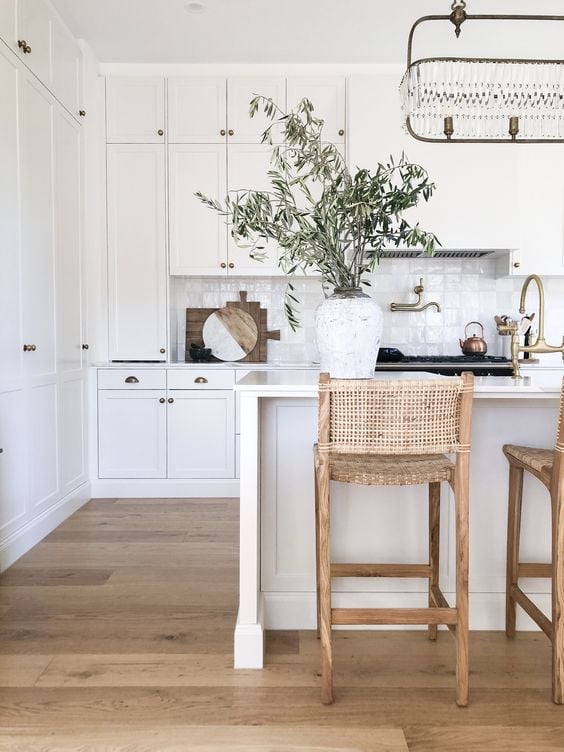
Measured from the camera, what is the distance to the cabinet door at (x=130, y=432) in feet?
12.6

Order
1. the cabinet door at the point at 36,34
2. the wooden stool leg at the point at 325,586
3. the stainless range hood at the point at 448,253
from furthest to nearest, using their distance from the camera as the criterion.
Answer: the stainless range hood at the point at 448,253
the cabinet door at the point at 36,34
the wooden stool leg at the point at 325,586

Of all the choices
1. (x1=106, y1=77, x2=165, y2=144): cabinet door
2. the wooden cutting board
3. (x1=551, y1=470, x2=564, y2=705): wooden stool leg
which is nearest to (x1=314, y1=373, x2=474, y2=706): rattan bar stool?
(x1=551, y1=470, x2=564, y2=705): wooden stool leg

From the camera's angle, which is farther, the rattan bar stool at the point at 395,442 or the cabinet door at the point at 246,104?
the cabinet door at the point at 246,104

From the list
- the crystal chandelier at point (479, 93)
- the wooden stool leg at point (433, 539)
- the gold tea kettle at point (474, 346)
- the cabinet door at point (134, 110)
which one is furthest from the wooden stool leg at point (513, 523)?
the cabinet door at point (134, 110)

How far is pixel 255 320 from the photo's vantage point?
430cm

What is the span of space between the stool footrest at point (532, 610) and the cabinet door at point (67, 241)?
2.54 meters

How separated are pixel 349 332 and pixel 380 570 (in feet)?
2.61

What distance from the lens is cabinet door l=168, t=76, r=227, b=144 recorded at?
12.8 ft

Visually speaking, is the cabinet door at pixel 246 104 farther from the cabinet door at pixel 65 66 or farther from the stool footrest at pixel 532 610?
the stool footrest at pixel 532 610

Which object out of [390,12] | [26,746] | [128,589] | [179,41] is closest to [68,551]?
[128,589]

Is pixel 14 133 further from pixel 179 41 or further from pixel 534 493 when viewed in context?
pixel 534 493

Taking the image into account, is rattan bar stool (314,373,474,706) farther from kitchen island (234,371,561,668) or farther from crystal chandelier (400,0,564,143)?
crystal chandelier (400,0,564,143)

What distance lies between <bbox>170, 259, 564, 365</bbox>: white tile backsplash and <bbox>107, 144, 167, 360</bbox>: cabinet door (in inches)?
15.3

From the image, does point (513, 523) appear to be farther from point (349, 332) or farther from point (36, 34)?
point (36, 34)
